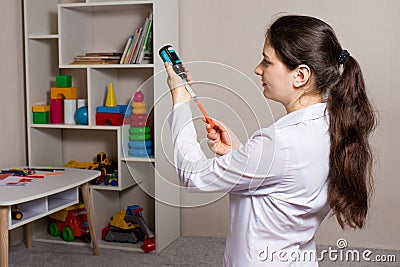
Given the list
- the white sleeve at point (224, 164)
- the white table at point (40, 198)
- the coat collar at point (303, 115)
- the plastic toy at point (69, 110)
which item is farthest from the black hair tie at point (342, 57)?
the plastic toy at point (69, 110)

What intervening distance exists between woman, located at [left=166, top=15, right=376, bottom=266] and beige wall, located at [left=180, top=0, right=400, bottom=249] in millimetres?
1807

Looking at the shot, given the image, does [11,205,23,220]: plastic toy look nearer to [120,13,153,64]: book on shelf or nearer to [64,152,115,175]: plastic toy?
[64,152,115,175]: plastic toy

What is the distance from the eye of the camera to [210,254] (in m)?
2.91

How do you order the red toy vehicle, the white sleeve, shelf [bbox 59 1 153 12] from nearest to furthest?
the white sleeve → shelf [bbox 59 1 153 12] → the red toy vehicle

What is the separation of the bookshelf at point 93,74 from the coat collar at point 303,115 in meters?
1.73

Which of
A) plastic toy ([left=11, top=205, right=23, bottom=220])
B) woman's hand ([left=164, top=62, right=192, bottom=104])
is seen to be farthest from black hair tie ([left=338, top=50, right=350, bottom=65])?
plastic toy ([left=11, top=205, right=23, bottom=220])

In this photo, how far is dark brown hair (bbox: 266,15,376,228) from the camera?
1.13 metres

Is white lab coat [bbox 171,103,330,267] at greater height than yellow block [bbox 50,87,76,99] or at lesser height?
lesser

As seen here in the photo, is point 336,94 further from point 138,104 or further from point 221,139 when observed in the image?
point 138,104

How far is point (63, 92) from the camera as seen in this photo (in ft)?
10.1

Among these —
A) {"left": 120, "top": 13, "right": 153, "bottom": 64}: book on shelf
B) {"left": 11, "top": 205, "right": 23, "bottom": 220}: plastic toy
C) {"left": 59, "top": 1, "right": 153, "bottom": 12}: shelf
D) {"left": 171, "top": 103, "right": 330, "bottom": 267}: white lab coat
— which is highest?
{"left": 59, "top": 1, "right": 153, "bottom": 12}: shelf

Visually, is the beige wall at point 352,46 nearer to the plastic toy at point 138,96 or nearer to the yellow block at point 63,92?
the yellow block at point 63,92

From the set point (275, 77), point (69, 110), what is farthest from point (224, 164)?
point (69, 110)

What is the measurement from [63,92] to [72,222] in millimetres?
739
